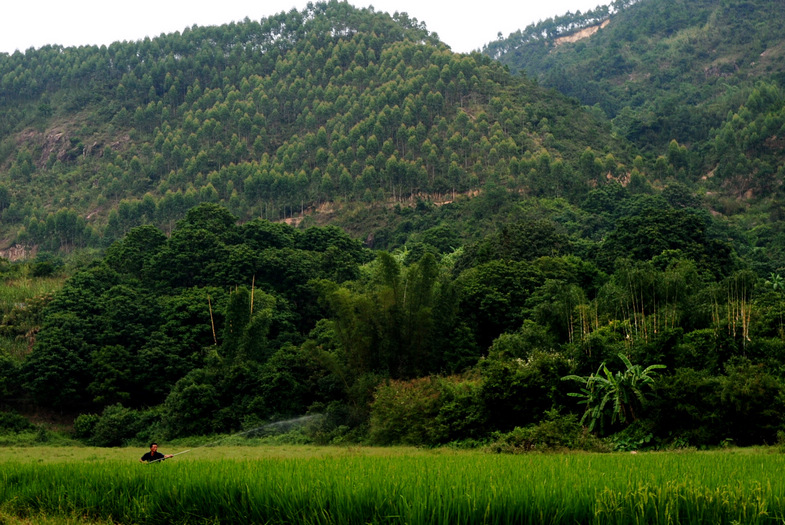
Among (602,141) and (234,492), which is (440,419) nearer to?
(234,492)

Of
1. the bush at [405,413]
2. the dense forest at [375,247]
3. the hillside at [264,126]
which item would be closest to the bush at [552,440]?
the dense forest at [375,247]

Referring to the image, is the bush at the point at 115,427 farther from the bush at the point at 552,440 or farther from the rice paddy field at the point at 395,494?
the rice paddy field at the point at 395,494

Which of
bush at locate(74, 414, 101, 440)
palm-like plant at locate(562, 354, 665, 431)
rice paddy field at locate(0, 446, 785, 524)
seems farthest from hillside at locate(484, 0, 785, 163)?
rice paddy field at locate(0, 446, 785, 524)

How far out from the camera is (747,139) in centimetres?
8794

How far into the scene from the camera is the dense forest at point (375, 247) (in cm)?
2459

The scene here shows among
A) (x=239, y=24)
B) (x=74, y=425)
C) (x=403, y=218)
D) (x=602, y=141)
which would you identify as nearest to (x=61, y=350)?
(x=74, y=425)

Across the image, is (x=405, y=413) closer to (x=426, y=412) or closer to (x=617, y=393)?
(x=426, y=412)

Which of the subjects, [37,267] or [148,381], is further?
[37,267]

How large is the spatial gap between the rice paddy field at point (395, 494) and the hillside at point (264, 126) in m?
70.2

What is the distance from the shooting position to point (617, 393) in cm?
2195

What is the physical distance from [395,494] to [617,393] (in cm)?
1552

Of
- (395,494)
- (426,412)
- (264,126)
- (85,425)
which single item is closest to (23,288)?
(85,425)

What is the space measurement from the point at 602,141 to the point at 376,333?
73699mm

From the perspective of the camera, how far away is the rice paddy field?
284 inches
